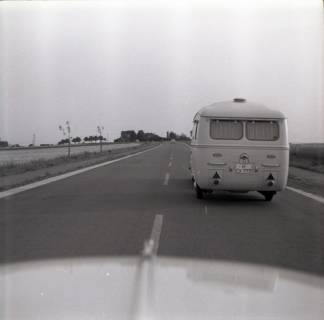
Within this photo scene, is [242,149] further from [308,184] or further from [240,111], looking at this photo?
[308,184]

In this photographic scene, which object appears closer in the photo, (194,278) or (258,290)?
(258,290)

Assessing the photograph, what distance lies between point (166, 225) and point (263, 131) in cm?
456

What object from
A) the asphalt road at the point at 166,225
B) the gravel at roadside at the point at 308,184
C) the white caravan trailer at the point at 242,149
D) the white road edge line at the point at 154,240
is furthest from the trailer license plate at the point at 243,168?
the gravel at roadside at the point at 308,184

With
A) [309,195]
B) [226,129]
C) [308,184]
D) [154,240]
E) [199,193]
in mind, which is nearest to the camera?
[154,240]

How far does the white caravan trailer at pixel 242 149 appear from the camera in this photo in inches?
500

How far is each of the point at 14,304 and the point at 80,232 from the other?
15.3ft

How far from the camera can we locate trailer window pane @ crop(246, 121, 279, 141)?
12.8 meters

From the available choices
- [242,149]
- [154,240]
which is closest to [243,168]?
[242,149]

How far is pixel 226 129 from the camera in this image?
1299 cm

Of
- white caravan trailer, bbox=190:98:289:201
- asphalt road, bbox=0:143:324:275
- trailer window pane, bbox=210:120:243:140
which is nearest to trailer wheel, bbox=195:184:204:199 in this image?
asphalt road, bbox=0:143:324:275

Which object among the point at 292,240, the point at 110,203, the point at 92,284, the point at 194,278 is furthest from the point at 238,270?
the point at 110,203

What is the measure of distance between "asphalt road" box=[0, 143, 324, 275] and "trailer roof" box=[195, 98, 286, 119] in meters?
2.21

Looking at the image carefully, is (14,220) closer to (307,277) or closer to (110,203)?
(110,203)

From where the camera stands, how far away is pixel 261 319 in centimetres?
390
